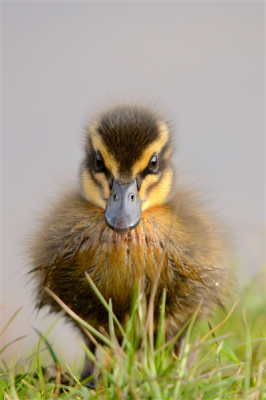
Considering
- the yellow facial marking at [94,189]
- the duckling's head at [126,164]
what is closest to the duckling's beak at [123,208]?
the duckling's head at [126,164]

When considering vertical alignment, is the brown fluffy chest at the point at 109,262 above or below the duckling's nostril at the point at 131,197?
below

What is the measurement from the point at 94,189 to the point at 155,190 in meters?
0.23

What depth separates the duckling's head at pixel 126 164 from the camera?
188cm

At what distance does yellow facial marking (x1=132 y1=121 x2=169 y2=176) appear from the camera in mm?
1984

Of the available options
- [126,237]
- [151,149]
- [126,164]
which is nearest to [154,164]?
[151,149]

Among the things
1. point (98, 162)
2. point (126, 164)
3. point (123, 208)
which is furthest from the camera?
point (98, 162)

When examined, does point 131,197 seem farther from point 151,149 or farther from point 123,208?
point 151,149

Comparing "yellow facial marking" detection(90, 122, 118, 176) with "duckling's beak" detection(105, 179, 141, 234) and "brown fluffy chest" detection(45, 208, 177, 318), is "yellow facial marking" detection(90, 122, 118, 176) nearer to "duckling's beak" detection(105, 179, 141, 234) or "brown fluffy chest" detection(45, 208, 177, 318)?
"duckling's beak" detection(105, 179, 141, 234)

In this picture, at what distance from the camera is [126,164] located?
1.95 meters

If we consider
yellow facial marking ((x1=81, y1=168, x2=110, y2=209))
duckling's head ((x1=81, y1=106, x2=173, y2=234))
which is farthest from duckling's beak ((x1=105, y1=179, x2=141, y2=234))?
yellow facial marking ((x1=81, y1=168, x2=110, y2=209))

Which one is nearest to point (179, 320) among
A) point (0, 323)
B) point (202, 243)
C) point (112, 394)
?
point (202, 243)

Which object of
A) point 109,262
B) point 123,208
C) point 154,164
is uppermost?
point 154,164

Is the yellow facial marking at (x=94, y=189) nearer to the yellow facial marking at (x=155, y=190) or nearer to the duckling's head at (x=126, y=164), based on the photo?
the duckling's head at (x=126, y=164)

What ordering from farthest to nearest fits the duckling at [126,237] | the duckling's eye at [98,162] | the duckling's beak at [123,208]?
the duckling's eye at [98,162] → the duckling at [126,237] → the duckling's beak at [123,208]
